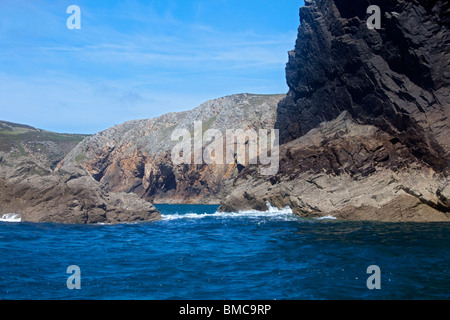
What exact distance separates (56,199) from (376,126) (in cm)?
2743

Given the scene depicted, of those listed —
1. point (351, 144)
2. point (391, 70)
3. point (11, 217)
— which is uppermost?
point (391, 70)

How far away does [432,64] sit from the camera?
32.4 meters

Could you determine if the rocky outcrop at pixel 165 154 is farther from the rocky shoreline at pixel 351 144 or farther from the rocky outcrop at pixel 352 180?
the rocky outcrop at pixel 352 180

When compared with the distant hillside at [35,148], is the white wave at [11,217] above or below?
below

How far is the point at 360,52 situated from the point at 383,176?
1276 centimetres

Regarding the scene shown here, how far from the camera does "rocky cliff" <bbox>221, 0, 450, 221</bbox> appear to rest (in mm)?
30391

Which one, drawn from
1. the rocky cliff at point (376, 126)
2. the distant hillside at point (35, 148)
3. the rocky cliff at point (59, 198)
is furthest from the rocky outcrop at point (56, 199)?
the distant hillside at point (35, 148)

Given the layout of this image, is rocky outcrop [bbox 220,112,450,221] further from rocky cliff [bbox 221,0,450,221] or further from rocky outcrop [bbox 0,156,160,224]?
rocky outcrop [bbox 0,156,160,224]

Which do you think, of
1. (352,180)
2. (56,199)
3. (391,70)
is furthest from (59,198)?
(391,70)

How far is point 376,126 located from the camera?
3619 centimetres

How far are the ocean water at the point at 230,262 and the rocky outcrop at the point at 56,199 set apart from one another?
361 cm

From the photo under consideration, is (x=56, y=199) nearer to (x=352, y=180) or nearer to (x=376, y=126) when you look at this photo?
(x=352, y=180)

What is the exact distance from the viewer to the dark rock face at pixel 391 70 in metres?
31.8
